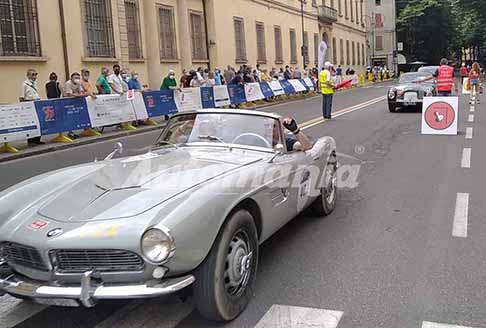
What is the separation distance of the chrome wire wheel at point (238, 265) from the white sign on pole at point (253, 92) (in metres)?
20.7

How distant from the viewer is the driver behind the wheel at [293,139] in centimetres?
527

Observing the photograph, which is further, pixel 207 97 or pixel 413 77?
pixel 207 97

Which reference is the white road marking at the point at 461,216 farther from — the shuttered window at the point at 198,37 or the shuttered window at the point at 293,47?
the shuttered window at the point at 293,47

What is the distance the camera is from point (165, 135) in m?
5.56

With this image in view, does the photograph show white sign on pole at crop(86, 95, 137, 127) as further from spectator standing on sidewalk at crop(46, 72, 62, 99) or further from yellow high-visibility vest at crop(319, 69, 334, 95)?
yellow high-visibility vest at crop(319, 69, 334, 95)

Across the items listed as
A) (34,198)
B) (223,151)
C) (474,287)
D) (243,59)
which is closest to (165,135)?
(223,151)

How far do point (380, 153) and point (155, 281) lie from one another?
8219 millimetres

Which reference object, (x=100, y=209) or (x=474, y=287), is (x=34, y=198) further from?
(x=474, y=287)

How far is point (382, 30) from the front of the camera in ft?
267

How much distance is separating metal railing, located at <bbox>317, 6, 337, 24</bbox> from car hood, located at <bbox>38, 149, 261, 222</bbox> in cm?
4856

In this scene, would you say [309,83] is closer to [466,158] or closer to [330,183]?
[466,158]

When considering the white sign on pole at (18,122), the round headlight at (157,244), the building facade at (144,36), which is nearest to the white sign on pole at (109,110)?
the white sign on pole at (18,122)

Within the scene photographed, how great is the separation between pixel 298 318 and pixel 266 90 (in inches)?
920

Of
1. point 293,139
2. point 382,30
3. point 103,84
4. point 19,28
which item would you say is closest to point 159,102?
point 103,84
